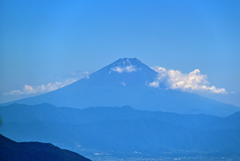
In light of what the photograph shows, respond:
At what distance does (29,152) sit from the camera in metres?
67.0

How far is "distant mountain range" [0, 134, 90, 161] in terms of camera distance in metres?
63.9

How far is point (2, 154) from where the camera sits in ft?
206

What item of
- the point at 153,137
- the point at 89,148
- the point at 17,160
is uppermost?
the point at 153,137

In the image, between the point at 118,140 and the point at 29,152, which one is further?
the point at 118,140

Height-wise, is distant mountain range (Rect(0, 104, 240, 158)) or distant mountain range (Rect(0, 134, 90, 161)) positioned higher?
distant mountain range (Rect(0, 104, 240, 158))

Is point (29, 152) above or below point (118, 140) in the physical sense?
below

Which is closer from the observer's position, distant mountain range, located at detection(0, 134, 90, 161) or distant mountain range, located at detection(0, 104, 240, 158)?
distant mountain range, located at detection(0, 134, 90, 161)

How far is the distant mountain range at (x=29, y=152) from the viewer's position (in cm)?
6392

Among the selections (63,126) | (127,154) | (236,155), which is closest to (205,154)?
(236,155)

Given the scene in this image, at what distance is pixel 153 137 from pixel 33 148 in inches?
5258

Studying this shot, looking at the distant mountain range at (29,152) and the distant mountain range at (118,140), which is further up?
the distant mountain range at (118,140)

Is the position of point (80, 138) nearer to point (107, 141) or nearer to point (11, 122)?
point (107, 141)

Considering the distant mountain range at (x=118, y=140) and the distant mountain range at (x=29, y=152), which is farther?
the distant mountain range at (x=118, y=140)

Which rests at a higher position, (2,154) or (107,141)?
(107,141)
